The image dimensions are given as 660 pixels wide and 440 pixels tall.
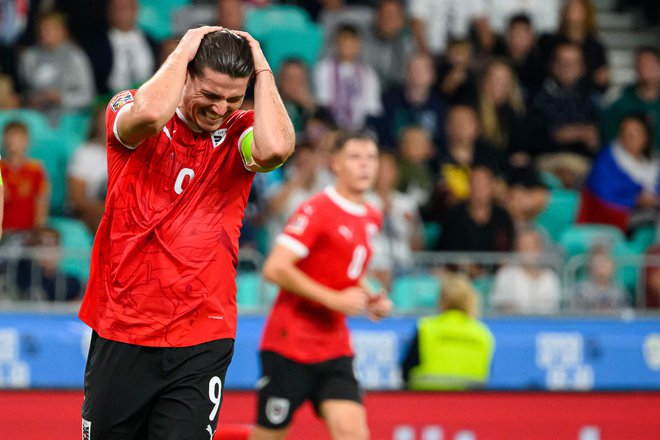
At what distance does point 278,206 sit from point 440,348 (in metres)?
2.56

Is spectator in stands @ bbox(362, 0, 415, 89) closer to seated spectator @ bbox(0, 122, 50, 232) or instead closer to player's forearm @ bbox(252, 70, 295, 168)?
seated spectator @ bbox(0, 122, 50, 232)

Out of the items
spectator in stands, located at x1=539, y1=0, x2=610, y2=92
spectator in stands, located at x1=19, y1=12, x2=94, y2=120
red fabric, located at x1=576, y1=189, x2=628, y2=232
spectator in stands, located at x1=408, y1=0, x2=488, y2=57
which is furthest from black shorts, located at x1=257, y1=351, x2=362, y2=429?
spectator in stands, located at x1=539, y1=0, x2=610, y2=92

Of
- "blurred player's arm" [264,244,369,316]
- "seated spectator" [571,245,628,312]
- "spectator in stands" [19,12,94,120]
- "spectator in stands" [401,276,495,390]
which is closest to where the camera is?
"blurred player's arm" [264,244,369,316]

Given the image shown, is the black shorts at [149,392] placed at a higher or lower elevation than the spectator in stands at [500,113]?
lower

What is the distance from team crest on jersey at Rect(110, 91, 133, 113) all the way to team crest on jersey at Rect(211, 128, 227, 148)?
12.0 inches

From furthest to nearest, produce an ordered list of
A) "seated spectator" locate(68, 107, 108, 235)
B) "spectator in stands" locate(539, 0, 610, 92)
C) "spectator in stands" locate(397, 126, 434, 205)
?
"spectator in stands" locate(539, 0, 610, 92) → "spectator in stands" locate(397, 126, 434, 205) → "seated spectator" locate(68, 107, 108, 235)

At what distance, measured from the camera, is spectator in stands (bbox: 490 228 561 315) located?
9.62 m

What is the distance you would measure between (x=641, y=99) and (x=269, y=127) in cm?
912

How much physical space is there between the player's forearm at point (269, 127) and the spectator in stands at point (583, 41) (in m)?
8.86

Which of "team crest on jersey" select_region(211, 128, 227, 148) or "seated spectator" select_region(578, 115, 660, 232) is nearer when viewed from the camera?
"team crest on jersey" select_region(211, 128, 227, 148)

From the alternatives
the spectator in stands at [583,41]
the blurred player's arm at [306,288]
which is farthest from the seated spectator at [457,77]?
the blurred player's arm at [306,288]

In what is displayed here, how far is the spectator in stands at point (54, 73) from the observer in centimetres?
1061

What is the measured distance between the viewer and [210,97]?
3912 millimetres

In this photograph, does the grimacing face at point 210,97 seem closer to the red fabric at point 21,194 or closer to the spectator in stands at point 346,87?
the red fabric at point 21,194
